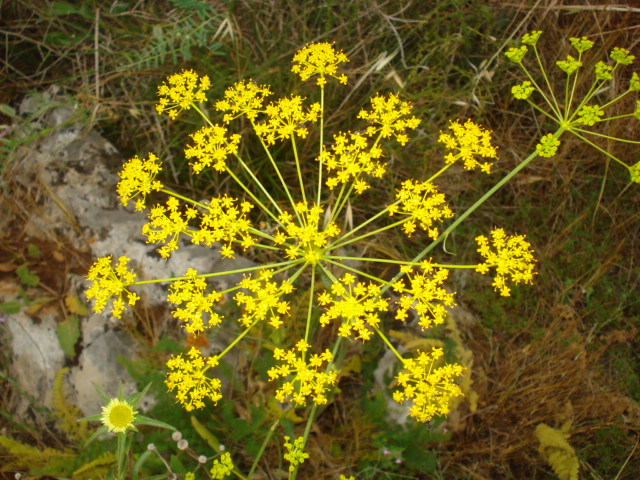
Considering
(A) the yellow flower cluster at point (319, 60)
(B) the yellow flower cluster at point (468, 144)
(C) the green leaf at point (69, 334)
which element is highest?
(A) the yellow flower cluster at point (319, 60)

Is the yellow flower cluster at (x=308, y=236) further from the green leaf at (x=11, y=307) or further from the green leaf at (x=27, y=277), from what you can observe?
the green leaf at (x=11, y=307)

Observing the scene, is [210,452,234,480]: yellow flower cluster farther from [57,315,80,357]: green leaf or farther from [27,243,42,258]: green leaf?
[27,243,42,258]: green leaf

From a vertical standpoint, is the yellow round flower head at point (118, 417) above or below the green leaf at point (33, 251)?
above

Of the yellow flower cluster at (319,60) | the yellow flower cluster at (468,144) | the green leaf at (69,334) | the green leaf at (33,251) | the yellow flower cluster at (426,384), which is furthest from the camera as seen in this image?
the green leaf at (33,251)

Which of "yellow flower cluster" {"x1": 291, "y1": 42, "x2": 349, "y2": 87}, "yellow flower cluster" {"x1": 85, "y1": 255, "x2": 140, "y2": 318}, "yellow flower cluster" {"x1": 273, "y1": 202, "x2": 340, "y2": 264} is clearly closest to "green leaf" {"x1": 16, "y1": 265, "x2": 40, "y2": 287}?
"yellow flower cluster" {"x1": 85, "y1": 255, "x2": 140, "y2": 318}

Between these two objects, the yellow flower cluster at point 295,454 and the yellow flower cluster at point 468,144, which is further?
the yellow flower cluster at point 468,144

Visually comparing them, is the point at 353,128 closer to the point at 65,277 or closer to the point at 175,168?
the point at 175,168

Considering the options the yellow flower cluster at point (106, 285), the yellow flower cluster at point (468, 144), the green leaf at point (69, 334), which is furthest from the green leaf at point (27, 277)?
the yellow flower cluster at point (468, 144)
